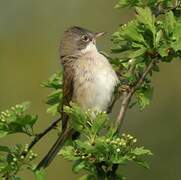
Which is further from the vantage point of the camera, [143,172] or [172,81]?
[172,81]

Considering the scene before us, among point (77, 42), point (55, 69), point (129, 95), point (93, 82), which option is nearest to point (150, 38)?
point (129, 95)

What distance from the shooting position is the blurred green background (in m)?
10.4

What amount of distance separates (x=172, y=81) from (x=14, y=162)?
19.5 feet

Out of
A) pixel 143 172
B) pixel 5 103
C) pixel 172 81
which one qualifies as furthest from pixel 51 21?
pixel 143 172

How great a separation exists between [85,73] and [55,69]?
514cm


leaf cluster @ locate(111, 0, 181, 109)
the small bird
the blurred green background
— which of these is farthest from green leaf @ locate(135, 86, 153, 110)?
the blurred green background

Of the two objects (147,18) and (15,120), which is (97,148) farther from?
(147,18)

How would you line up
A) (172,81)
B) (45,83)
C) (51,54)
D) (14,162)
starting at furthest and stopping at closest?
(51,54)
(172,81)
(45,83)
(14,162)

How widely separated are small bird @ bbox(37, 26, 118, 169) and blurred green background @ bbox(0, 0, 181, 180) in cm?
259

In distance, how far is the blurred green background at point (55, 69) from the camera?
34.2 feet

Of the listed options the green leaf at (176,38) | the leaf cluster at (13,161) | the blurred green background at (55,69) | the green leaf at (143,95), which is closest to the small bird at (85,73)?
the green leaf at (143,95)

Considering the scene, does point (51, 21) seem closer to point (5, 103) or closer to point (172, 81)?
point (5, 103)

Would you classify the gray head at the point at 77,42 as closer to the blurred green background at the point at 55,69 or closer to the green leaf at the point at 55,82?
the green leaf at the point at 55,82

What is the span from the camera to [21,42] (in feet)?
44.4
